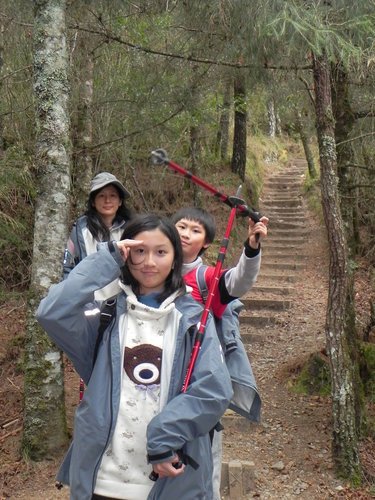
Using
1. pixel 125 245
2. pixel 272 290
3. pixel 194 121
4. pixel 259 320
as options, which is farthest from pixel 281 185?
pixel 125 245

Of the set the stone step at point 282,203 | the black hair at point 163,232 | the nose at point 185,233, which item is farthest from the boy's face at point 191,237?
the stone step at point 282,203

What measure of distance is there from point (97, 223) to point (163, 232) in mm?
1477

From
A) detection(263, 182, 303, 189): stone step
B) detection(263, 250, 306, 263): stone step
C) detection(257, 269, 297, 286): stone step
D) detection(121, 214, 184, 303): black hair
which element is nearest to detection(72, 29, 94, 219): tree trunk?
detection(121, 214, 184, 303): black hair

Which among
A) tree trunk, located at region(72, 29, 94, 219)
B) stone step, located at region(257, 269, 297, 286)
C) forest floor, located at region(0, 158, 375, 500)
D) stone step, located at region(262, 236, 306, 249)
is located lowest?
forest floor, located at region(0, 158, 375, 500)

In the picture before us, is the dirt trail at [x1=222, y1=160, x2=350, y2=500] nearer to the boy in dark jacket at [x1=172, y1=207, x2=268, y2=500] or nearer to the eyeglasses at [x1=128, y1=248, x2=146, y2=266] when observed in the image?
the boy in dark jacket at [x1=172, y1=207, x2=268, y2=500]

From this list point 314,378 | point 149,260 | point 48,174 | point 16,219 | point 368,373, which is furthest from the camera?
point 16,219

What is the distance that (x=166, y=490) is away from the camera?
73.4 inches

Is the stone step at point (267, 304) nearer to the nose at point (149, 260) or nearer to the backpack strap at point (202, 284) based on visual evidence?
the backpack strap at point (202, 284)

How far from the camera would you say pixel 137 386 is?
1.95 metres

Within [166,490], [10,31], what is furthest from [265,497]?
[10,31]

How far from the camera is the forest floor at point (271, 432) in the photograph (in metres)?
4.12

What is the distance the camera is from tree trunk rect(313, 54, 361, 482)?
167 inches

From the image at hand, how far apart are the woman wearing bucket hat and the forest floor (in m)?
1.86

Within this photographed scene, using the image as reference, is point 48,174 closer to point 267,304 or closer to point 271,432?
point 271,432
